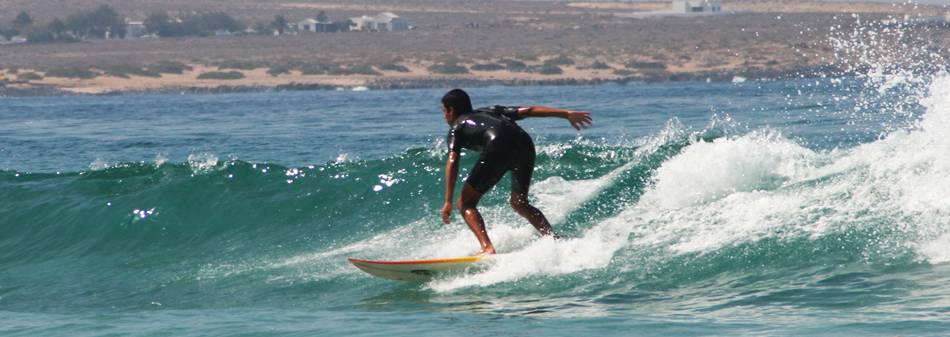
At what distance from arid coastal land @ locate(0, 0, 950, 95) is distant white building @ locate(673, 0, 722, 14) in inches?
84.1

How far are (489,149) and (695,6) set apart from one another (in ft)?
349

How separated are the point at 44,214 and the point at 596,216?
5880mm

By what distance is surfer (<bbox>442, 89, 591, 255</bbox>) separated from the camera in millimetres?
8523

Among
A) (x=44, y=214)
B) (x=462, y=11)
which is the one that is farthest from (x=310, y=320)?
(x=462, y=11)

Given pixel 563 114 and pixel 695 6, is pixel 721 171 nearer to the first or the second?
pixel 563 114

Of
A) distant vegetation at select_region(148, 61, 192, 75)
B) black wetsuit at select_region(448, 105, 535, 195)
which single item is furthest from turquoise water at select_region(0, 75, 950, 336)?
distant vegetation at select_region(148, 61, 192, 75)

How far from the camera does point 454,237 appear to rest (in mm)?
9836

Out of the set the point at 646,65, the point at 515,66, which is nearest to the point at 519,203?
the point at 646,65

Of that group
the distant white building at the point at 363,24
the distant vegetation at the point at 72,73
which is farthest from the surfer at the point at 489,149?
the distant white building at the point at 363,24

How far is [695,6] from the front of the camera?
112 m

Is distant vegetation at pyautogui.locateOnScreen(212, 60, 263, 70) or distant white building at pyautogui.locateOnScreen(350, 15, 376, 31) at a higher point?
distant white building at pyautogui.locateOnScreen(350, 15, 376, 31)

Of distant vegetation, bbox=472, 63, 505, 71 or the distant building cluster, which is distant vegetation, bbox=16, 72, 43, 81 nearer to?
distant vegetation, bbox=472, 63, 505, 71

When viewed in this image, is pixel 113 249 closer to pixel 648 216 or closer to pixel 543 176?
pixel 543 176

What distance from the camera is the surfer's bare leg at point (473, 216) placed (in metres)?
8.54
